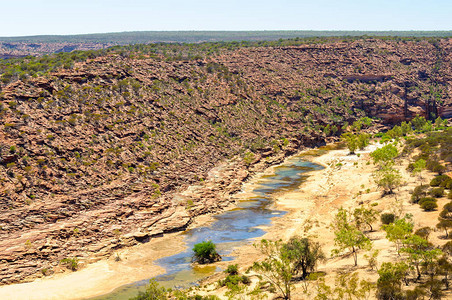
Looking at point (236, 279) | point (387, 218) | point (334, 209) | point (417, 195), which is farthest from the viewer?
point (334, 209)

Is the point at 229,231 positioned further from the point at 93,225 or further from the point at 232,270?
the point at 93,225

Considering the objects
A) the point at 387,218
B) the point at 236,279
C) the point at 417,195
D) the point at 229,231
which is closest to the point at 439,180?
the point at 417,195

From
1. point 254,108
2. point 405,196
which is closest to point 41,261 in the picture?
point 405,196

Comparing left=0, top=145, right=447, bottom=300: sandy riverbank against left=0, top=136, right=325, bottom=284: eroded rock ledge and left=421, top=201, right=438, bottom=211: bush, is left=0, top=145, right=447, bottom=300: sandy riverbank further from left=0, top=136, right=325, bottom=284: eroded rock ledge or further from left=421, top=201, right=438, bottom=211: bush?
left=0, top=136, right=325, bottom=284: eroded rock ledge

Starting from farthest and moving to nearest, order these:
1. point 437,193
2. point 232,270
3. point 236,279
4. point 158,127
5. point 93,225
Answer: point 158,127 → point 93,225 → point 437,193 → point 232,270 → point 236,279

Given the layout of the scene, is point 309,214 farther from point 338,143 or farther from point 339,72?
point 339,72

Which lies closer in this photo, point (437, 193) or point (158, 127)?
point (437, 193)

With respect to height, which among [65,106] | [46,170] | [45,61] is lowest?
[46,170]

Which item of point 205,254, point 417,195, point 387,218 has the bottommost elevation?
point 205,254
